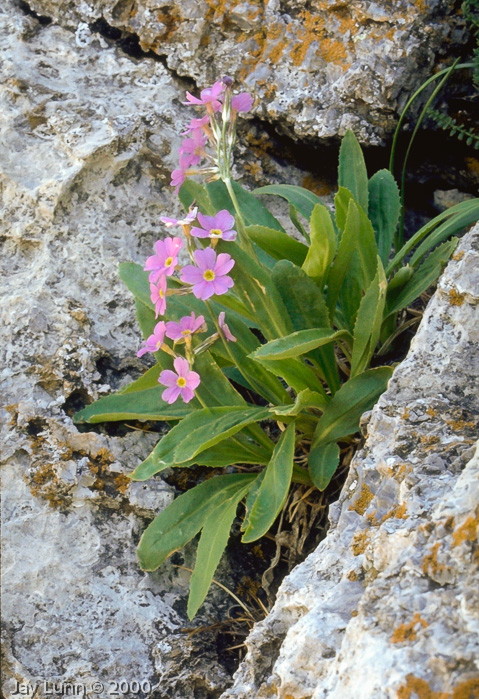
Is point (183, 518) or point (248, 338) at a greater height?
point (248, 338)

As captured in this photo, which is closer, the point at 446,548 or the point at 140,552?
the point at 446,548

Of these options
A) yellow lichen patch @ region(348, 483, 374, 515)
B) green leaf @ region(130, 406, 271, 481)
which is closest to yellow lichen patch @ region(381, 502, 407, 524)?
yellow lichen patch @ region(348, 483, 374, 515)

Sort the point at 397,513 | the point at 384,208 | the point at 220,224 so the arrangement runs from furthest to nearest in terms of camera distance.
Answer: the point at 384,208 < the point at 220,224 < the point at 397,513

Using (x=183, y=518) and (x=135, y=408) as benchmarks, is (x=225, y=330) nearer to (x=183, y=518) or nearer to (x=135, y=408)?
(x=135, y=408)

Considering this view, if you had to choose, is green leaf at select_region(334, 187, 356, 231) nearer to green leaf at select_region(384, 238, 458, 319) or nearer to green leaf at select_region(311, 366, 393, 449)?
green leaf at select_region(384, 238, 458, 319)

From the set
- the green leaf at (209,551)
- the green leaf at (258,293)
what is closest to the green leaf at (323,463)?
the green leaf at (209,551)

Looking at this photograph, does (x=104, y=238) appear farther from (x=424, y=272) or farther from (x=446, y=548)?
(x=446, y=548)

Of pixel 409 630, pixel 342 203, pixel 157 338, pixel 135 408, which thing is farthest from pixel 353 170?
pixel 409 630

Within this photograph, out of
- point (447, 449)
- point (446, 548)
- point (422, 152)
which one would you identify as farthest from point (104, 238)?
point (446, 548)
